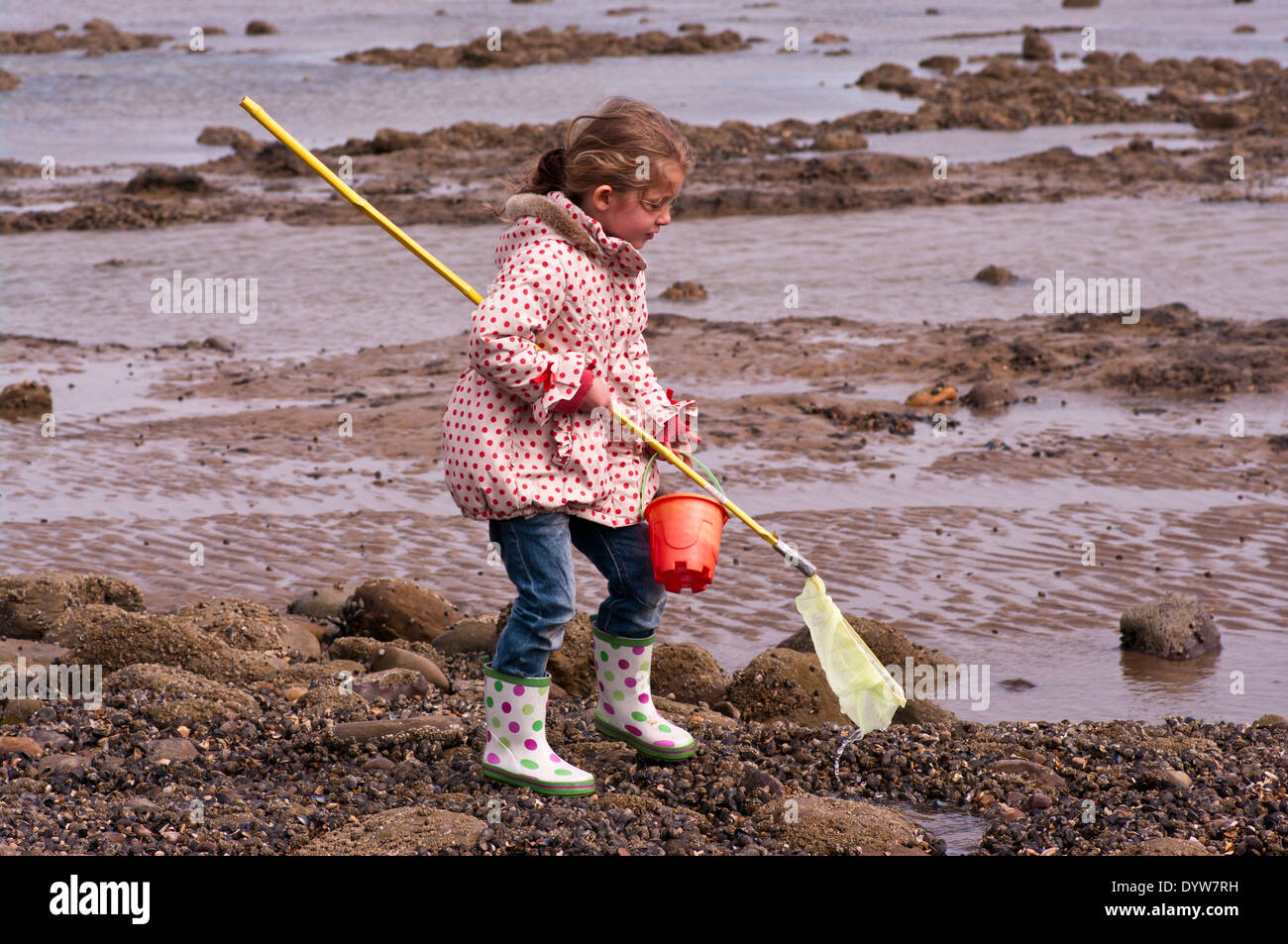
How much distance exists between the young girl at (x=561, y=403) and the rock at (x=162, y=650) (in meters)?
1.70

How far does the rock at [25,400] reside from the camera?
387 inches

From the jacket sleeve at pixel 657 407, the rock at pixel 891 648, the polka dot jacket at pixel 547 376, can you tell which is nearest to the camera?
the polka dot jacket at pixel 547 376

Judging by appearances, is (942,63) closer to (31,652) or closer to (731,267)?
(731,267)

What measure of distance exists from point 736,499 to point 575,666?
2.77 m

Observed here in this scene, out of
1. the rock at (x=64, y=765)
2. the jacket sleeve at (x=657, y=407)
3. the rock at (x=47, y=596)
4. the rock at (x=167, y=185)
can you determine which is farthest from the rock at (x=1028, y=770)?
the rock at (x=167, y=185)

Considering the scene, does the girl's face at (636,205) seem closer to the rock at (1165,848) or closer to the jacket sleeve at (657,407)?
the jacket sleeve at (657,407)

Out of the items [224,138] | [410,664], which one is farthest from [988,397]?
[224,138]

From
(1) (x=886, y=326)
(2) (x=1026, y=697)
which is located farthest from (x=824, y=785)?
(1) (x=886, y=326)

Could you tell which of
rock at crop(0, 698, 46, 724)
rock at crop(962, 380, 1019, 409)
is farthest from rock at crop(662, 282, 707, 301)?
rock at crop(0, 698, 46, 724)

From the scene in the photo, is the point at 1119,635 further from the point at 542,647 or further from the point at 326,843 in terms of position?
the point at 326,843

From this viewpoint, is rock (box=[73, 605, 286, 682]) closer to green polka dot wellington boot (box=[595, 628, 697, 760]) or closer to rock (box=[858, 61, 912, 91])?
green polka dot wellington boot (box=[595, 628, 697, 760])

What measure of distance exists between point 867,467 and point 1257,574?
2.30 meters

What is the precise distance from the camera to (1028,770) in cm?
423

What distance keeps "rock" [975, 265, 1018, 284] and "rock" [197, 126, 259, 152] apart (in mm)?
13246
